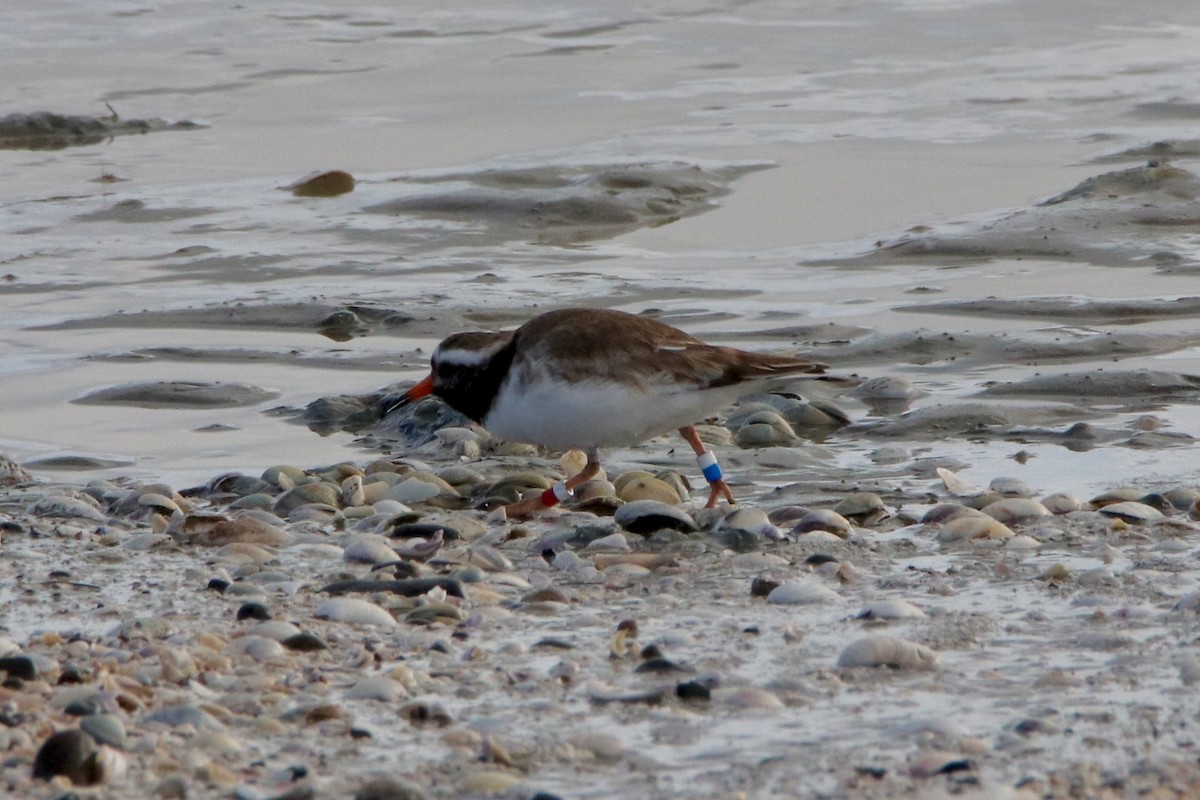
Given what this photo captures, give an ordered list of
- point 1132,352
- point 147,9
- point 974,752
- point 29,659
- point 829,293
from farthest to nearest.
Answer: point 147,9 → point 829,293 → point 1132,352 → point 29,659 → point 974,752

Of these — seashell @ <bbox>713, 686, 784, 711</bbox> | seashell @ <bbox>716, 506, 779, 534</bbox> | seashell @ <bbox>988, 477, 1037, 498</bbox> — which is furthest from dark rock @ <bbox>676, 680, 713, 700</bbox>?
seashell @ <bbox>988, 477, 1037, 498</bbox>

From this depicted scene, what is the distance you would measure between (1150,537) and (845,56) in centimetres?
1286

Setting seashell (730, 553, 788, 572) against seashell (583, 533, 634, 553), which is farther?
seashell (583, 533, 634, 553)

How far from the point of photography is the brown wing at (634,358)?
6535 millimetres

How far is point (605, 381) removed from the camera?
6.50 meters

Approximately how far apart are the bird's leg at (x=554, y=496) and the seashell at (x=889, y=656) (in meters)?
2.25

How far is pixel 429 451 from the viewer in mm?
8094

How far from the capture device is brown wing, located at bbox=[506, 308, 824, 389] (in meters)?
6.54

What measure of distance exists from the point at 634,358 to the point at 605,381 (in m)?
0.15

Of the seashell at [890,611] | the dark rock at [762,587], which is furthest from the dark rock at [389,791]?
the dark rock at [762,587]

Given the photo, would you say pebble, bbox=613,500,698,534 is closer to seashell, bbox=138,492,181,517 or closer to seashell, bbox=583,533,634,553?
seashell, bbox=583,533,634,553

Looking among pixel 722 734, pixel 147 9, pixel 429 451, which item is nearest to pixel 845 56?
pixel 147 9

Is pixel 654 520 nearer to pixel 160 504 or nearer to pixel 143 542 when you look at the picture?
pixel 143 542

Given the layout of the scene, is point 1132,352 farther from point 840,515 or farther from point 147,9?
point 147,9
